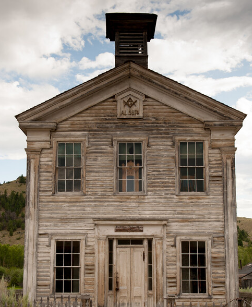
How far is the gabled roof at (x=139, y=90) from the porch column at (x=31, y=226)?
143 cm

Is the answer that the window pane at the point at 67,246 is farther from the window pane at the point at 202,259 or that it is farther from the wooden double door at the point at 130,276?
the window pane at the point at 202,259

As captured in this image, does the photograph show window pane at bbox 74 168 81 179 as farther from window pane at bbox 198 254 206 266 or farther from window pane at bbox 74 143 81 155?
window pane at bbox 198 254 206 266

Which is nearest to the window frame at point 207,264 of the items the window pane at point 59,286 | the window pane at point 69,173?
the window pane at point 59,286

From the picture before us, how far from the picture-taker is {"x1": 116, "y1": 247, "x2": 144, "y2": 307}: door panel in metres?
14.7

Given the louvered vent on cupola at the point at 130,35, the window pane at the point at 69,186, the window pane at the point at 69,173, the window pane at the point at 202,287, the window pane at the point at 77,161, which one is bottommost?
the window pane at the point at 202,287

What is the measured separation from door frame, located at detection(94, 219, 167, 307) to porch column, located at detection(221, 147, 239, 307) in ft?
6.71

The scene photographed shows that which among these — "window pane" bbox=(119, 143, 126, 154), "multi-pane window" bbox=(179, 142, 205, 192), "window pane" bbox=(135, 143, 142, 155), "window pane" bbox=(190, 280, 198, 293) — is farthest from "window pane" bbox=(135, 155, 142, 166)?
"window pane" bbox=(190, 280, 198, 293)

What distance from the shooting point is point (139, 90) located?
15.7 meters

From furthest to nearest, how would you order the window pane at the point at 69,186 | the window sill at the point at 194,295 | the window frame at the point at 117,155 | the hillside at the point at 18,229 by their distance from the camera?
the hillside at the point at 18,229, the window pane at the point at 69,186, the window frame at the point at 117,155, the window sill at the point at 194,295

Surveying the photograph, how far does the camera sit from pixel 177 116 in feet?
50.8

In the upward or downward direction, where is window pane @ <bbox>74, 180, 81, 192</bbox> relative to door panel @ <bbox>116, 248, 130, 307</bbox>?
upward

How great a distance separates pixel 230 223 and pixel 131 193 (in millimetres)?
3366

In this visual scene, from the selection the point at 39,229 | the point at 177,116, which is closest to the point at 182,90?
the point at 177,116

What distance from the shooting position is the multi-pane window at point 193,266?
14.6m
